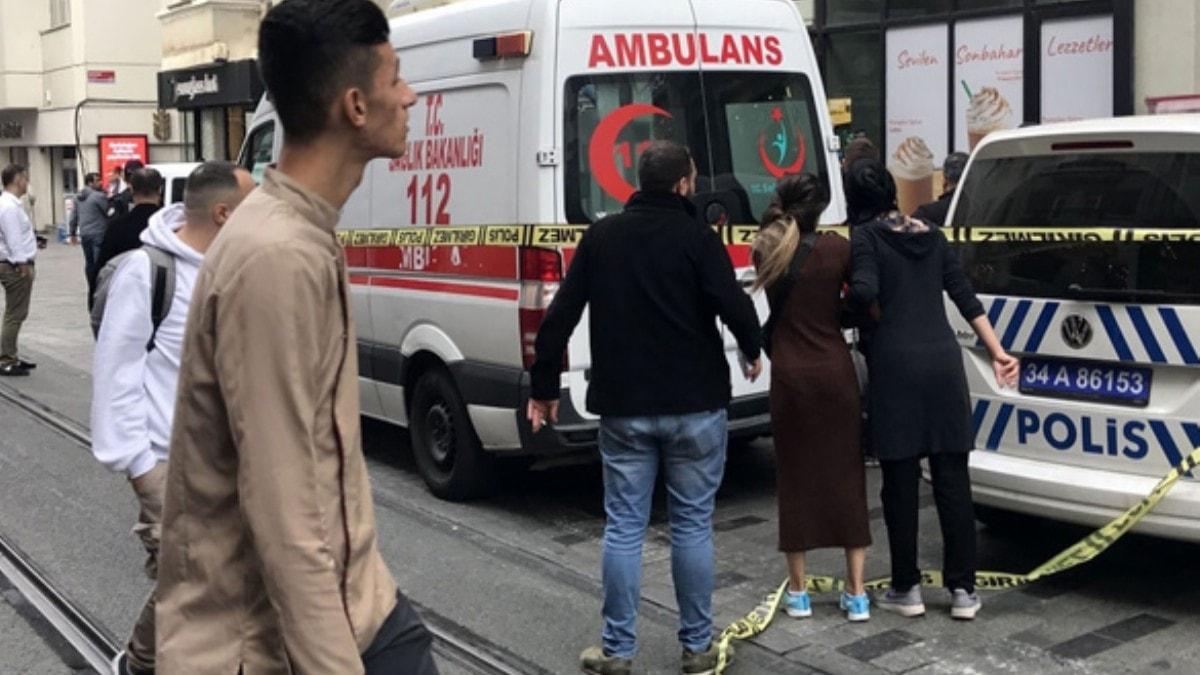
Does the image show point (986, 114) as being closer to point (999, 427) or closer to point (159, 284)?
point (999, 427)

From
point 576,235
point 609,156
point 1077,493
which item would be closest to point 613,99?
point 609,156

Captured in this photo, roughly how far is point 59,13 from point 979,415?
1458 inches

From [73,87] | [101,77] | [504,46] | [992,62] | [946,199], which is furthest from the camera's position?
[73,87]

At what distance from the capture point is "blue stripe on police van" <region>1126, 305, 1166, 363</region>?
5648 millimetres

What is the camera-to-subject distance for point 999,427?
6207mm

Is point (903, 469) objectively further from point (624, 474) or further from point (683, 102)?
point (683, 102)

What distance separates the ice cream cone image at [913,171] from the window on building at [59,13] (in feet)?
95.8

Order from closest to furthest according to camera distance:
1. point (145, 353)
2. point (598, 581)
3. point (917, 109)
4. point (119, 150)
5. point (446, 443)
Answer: point (145, 353)
point (598, 581)
point (446, 443)
point (917, 109)
point (119, 150)

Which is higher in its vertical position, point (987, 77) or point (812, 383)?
point (987, 77)

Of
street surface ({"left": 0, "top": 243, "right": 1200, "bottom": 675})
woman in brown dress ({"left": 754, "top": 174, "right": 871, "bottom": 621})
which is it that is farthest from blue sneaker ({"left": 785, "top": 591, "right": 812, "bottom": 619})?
woman in brown dress ({"left": 754, "top": 174, "right": 871, "bottom": 621})

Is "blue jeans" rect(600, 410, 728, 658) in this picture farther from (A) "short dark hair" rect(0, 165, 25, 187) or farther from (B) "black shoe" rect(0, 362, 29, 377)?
(A) "short dark hair" rect(0, 165, 25, 187)

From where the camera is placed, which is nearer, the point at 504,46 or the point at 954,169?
the point at 504,46

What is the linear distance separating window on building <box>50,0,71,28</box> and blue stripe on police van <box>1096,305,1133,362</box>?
36.1 m

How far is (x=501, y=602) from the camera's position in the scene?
6285 mm
